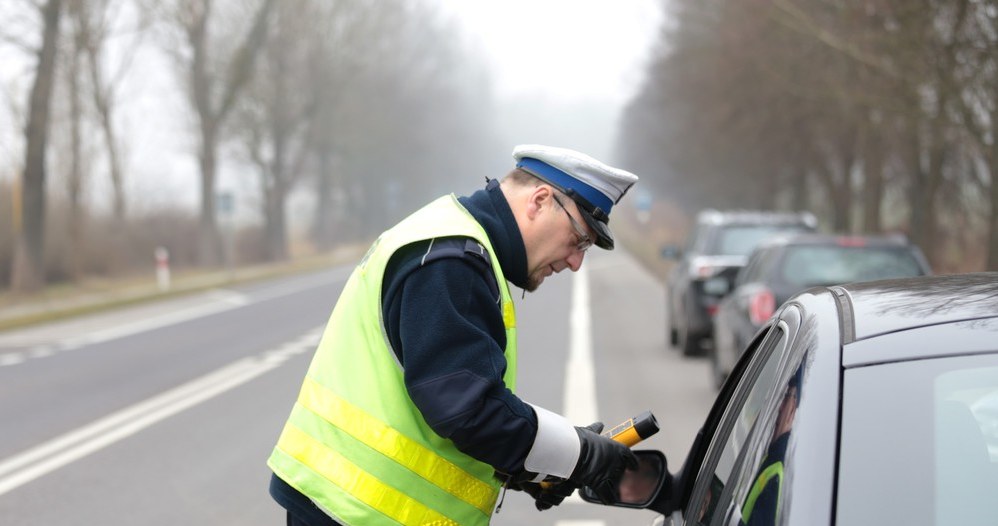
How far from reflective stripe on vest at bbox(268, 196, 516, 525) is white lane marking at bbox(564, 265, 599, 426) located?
117 inches

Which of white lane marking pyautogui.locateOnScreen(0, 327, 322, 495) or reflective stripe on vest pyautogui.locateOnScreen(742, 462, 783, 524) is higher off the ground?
reflective stripe on vest pyautogui.locateOnScreen(742, 462, 783, 524)

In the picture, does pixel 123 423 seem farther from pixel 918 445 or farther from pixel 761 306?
pixel 918 445

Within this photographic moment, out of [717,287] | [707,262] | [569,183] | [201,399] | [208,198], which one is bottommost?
[201,399]

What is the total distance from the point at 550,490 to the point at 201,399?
380 inches

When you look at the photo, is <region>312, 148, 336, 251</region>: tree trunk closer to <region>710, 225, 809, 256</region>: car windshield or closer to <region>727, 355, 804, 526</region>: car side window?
<region>710, 225, 809, 256</region>: car windshield

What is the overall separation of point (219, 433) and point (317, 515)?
Result: 7674 mm

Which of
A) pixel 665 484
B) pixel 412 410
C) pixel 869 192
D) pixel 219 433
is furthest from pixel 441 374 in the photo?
pixel 869 192

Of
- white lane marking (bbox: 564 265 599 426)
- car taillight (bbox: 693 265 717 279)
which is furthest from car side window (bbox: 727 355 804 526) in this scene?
car taillight (bbox: 693 265 717 279)

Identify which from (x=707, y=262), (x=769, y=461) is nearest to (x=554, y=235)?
(x=769, y=461)

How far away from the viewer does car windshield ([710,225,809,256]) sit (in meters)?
17.3

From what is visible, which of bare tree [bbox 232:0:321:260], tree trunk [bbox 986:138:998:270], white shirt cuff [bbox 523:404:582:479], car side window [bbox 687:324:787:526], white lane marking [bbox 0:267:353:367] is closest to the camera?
car side window [bbox 687:324:787:526]

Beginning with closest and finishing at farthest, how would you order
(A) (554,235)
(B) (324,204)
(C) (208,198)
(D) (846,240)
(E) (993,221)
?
(A) (554,235) → (D) (846,240) → (E) (993,221) → (C) (208,198) → (B) (324,204)

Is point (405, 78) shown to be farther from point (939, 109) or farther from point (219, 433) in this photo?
point (219, 433)

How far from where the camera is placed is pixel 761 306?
11.5 metres
